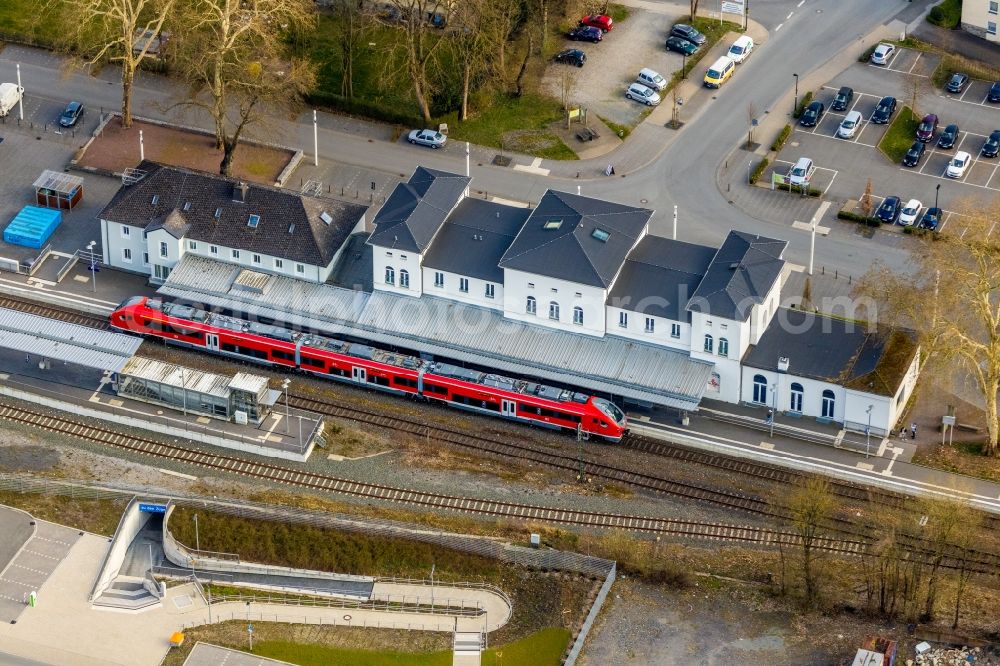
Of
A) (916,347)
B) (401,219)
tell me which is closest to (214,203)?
→ (401,219)

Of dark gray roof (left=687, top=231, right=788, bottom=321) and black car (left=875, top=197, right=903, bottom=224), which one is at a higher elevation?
dark gray roof (left=687, top=231, right=788, bottom=321)

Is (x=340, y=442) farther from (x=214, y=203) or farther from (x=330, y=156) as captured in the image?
(x=330, y=156)

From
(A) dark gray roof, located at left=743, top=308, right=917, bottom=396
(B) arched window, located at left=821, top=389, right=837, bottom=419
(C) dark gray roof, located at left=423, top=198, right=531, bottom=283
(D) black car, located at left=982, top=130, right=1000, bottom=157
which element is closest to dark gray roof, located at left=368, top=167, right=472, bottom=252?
(C) dark gray roof, located at left=423, top=198, right=531, bottom=283

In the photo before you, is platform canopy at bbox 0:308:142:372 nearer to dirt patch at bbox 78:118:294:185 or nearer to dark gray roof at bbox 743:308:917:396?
dirt patch at bbox 78:118:294:185

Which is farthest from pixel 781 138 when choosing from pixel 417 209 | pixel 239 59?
pixel 239 59

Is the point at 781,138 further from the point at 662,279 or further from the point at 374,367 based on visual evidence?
the point at 374,367
